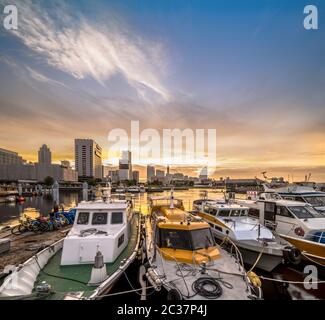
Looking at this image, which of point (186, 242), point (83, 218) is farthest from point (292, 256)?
point (83, 218)

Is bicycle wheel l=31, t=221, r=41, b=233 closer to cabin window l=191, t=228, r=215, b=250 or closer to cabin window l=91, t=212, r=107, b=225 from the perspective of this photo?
cabin window l=91, t=212, r=107, b=225

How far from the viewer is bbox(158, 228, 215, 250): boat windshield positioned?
713 cm

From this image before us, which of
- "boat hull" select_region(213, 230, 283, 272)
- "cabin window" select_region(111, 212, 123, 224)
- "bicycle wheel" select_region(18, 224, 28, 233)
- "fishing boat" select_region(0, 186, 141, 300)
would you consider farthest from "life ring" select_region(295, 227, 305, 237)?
"bicycle wheel" select_region(18, 224, 28, 233)

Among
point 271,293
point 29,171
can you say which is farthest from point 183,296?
point 29,171

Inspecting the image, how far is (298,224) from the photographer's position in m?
10.5

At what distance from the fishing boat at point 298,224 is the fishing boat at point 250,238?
997 mm

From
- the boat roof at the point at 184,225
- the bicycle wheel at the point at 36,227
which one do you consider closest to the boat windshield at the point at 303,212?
the boat roof at the point at 184,225

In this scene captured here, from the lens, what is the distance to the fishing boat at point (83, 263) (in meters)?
5.04

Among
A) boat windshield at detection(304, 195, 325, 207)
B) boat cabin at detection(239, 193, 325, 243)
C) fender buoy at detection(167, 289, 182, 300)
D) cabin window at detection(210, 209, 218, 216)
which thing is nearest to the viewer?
fender buoy at detection(167, 289, 182, 300)

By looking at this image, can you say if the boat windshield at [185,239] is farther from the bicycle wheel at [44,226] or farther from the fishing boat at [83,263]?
the bicycle wheel at [44,226]

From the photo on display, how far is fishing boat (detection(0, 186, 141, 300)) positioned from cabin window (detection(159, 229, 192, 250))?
52.4 inches

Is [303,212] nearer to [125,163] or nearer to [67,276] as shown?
[67,276]

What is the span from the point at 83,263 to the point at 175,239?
3403 mm

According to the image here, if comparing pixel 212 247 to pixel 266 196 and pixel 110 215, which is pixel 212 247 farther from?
pixel 266 196
